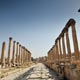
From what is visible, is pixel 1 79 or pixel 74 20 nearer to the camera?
pixel 74 20

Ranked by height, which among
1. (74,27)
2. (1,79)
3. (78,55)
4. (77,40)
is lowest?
(1,79)

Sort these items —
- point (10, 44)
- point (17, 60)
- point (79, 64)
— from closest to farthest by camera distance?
point (79, 64), point (10, 44), point (17, 60)

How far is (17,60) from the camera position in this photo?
98.8 feet

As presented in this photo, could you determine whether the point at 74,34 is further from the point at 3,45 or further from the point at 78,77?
the point at 3,45

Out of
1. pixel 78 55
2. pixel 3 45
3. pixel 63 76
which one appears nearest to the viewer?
pixel 78 55

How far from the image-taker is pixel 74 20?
9805 millimetres

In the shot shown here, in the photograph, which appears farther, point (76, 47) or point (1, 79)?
point (1, 79)

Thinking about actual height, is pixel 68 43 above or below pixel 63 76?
above

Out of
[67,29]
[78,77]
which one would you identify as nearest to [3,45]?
[67,29]

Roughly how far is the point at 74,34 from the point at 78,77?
3624mm

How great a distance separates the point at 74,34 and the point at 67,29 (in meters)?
2.31

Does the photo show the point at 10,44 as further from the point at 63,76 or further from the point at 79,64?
the point at 79,64

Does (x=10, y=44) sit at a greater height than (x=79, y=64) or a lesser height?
greater

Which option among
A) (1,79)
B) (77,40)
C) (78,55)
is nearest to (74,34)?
(77,40)
